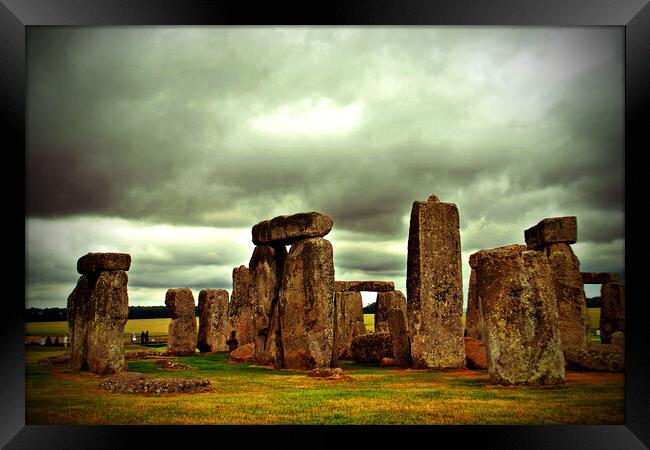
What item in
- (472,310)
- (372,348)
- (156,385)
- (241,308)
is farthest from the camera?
(241,308)

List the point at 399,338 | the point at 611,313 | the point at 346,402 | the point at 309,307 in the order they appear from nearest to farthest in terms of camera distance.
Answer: the point at 346,402 → the point at 309,307 → the point at 399,338 → the point at 611,313

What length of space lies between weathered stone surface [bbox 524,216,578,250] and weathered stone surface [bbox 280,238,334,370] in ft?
17.1

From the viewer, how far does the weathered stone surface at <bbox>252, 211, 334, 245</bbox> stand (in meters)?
15.8

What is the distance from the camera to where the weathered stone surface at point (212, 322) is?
22922 millimetres

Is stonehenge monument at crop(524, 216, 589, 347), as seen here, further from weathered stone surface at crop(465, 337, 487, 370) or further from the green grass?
the green grass

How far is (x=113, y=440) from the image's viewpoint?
965 cm

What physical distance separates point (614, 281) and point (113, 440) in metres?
17.4

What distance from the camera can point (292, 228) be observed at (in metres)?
16.3

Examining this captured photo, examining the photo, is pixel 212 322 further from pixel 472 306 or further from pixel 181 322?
pixel 472 306

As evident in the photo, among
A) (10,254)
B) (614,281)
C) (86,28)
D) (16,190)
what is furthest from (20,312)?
(614,281)

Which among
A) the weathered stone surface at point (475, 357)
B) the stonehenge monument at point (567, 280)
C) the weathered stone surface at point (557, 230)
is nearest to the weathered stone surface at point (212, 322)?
the weathered stone surface at point (475, 357)

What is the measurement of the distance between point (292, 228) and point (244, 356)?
4229 mm

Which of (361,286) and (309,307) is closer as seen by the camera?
(309,307)

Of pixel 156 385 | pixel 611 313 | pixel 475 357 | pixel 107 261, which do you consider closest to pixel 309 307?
pixel 475 357
